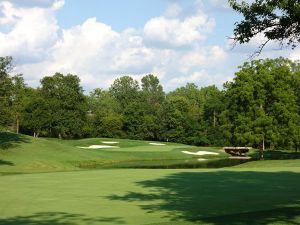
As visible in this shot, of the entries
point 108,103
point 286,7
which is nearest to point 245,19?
point 286,7

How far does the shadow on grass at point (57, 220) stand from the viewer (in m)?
12.7

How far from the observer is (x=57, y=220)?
13.1 m

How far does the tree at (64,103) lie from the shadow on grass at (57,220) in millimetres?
85421

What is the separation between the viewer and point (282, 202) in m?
16.1

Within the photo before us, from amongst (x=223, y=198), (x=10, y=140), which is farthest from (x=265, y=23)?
(x=10, y=140)

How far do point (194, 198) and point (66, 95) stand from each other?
285ft

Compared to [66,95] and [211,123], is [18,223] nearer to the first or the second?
[66,95]

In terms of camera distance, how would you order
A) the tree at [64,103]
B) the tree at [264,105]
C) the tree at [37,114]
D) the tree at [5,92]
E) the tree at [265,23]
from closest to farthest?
1. the tree at [265,23]
2. the tree at [5,92]
3. the tree at [264,105]
4. the tree at [37,114]
5. the tree at [64,103]

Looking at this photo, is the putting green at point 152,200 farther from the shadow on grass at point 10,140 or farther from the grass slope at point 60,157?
the shadow on grass at point 10,140

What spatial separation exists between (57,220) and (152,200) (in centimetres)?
471

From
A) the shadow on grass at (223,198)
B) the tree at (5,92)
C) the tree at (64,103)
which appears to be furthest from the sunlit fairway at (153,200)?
the tree at (64,103)

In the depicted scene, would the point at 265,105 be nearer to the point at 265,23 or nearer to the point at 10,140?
the point at 10,140

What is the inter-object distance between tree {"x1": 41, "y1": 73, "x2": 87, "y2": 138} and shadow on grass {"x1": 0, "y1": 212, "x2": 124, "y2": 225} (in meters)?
85.4

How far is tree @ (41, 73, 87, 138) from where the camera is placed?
9869 cm
